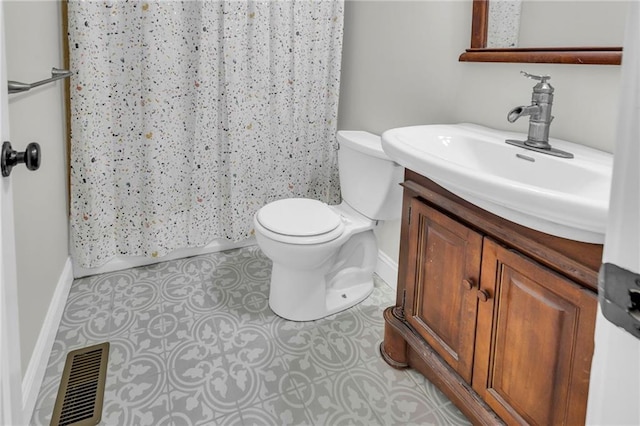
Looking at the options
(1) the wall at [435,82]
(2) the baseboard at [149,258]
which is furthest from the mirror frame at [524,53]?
(2) the baseboard at [149,258]

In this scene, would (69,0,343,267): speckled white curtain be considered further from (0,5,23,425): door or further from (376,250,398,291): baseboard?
(0,5,23,425): door

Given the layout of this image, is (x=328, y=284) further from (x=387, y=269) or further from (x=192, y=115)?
(x=192, y=115)

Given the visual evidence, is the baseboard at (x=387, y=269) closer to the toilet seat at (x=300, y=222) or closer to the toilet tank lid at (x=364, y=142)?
the toilet seat at (x=300, y=222)

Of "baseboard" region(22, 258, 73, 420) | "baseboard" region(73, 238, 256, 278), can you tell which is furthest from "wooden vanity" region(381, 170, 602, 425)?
"baseboard" region(73, 238, 256, 278)

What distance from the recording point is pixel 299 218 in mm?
1972

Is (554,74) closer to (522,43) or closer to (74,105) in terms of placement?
(522,43)

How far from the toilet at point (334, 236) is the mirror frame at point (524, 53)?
52cm

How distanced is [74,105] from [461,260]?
1.77 meters

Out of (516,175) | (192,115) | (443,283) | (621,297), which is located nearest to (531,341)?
(443,283)

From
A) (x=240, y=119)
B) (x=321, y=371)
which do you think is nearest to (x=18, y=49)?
(x=240, y=119)

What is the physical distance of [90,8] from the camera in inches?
78.4

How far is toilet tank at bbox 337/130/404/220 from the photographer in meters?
1.94

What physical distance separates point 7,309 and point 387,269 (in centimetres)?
185

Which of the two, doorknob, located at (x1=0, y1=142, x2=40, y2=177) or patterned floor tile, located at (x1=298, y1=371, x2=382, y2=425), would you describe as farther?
patterned floor tile, located at (x1=298, y1=371, x2=382, y2=425)
